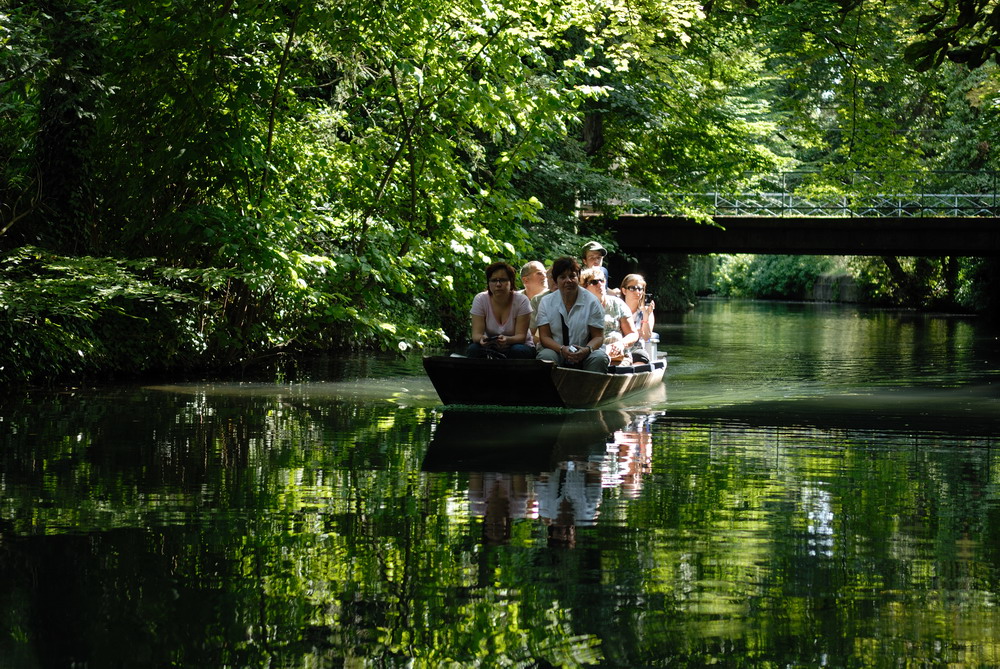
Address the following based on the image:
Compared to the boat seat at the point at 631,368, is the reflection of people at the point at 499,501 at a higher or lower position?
lower

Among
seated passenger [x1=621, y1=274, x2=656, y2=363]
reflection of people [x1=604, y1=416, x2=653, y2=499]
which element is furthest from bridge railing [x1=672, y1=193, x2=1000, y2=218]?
reflection of people [x1=604, y1=416, x2=653, y2=499]

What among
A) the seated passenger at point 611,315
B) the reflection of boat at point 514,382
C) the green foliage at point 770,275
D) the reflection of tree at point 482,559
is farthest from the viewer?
the green foliage at point 770,275

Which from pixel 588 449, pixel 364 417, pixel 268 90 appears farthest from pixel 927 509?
pixel 268 90

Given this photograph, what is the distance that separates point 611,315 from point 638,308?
1877mm

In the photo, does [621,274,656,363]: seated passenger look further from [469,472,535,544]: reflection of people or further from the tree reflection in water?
[469,472,535,544]: reflection of people

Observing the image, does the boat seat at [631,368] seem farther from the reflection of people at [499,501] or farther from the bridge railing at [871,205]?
the bridge railing at [871,205]

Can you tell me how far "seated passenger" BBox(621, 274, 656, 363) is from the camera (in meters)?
14.0

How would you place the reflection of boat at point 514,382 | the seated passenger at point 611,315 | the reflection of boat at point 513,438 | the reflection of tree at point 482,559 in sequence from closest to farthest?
the reflection of tree at point 482,559, the reflection of boat at point 513,438, the reflection of boat at point 514,382, the seated passenger at point 611,315

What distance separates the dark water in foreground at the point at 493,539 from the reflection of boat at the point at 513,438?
5cm

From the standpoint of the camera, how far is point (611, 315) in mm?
13133

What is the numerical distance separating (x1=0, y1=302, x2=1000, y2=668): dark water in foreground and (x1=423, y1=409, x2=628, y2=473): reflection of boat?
49 mm

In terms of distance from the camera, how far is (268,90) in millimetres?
13953

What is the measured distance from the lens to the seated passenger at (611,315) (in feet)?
42.4

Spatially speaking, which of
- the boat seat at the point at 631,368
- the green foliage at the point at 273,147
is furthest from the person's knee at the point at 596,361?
the green foliage at the point at 273,147
